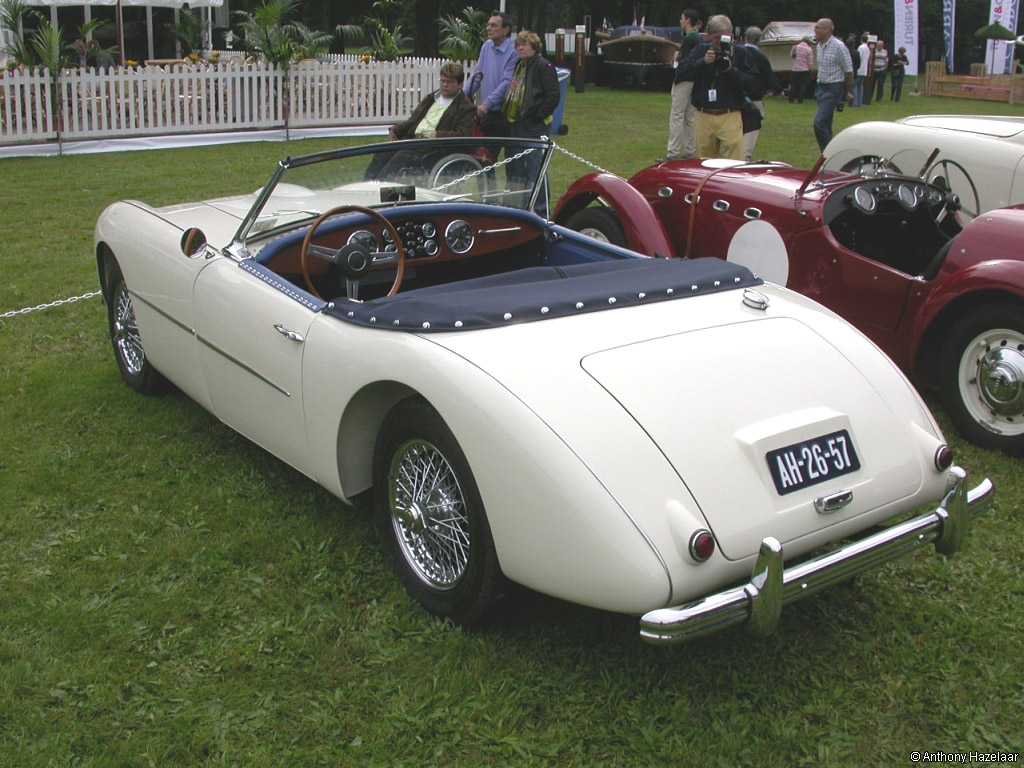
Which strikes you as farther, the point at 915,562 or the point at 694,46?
the point at 694,46

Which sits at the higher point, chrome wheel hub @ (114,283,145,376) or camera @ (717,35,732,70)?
camera @ (717,35,732,70)

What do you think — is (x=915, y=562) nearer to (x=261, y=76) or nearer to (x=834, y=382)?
(x=834, y=382)

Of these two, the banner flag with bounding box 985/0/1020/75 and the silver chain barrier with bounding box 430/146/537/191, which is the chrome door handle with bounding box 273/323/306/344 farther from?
the banner flag with bounding box 985/0/1020/75

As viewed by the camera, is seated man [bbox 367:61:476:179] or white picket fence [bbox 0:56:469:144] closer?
seated man [bbox 367:61:476:179]

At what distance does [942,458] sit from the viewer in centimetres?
324

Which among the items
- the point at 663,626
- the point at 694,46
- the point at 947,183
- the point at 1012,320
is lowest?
the point at 663,626

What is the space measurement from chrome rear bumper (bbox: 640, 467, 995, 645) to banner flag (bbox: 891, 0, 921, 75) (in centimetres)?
2992

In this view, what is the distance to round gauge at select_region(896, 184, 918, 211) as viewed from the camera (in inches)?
226

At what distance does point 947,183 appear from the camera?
6.43m

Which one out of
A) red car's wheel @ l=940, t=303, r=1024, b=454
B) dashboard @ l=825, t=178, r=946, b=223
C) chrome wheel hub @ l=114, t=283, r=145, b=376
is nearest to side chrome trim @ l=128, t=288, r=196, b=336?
chrome wheel hub @ l=114, t=283, r=145, b=376

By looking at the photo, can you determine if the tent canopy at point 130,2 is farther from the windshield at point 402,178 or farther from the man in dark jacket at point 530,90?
the windshield at point 402,178

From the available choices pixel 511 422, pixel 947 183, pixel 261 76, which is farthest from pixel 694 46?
pixel 511 422

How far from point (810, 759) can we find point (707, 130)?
7930 mm

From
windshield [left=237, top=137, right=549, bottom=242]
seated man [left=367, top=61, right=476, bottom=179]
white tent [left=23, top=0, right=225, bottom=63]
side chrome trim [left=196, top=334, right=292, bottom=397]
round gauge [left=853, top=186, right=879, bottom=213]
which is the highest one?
white tent [left=23, top=0, right=225, bottom=63]
